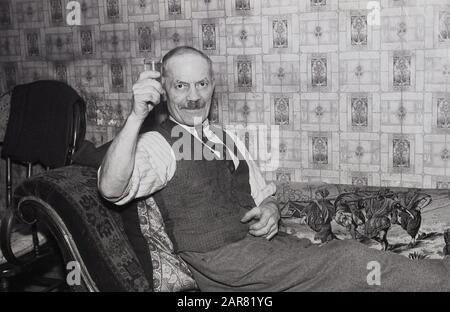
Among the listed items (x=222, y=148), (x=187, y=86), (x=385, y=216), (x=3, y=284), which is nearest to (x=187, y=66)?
(x=187, y=86)

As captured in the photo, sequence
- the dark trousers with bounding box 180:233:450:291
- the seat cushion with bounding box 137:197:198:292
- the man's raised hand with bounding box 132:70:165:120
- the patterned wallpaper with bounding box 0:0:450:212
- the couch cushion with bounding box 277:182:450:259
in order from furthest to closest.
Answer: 1. the patterned wallpaper with bounding box 0:0:450:212
2. the couch cushion with bounding box 277:182:450:259
3. the seat cushion with bounding box 137:197:198:292
4. the dark trousers with bounding box 180:233:450:291
5. the man's raised hand with bounding box 132:70:165:120

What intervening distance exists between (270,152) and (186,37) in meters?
0.70

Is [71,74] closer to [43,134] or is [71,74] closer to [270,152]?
[43,134]

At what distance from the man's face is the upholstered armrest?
469mm

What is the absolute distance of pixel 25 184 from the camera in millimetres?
1803

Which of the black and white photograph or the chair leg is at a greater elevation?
the black and white photograph

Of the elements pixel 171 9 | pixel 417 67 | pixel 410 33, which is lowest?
pixel 417 67

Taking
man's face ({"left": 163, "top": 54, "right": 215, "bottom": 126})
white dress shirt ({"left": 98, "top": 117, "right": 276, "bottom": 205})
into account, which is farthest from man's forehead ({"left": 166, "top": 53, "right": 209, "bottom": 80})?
white dress shirt ({"left": 98, "top": 117, "right": 276, "bottom": 205})

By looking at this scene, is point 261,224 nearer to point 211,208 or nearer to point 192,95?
point 211,208

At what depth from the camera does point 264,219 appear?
2.01 m

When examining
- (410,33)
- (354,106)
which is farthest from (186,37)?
(410,33)

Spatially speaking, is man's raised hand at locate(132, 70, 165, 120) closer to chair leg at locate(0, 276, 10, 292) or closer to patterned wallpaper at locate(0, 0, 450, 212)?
patterned wallpaper at locate(0, 0, 450, 212)

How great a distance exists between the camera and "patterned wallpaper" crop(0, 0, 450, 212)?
2256mm

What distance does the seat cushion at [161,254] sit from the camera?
186 cm
